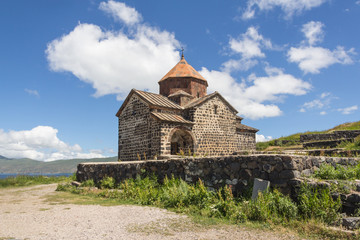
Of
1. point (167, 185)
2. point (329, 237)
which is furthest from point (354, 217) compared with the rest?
point (167, 185)

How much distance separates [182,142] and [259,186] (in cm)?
1170

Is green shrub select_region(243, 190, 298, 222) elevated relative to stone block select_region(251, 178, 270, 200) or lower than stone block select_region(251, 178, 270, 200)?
lower

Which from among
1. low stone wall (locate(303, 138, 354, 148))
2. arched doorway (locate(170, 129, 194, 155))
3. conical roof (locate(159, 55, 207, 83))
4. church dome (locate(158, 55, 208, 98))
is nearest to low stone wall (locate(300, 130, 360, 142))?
low stone wall (locate(303, 138, 354, 148))

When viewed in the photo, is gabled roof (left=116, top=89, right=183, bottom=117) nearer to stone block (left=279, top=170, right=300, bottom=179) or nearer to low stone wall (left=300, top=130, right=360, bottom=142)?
stone block (left=279, top=170, right=300, bottom=179)

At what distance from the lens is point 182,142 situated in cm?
1770

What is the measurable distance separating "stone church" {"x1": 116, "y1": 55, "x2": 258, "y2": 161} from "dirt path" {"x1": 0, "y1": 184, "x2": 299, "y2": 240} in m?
8.18

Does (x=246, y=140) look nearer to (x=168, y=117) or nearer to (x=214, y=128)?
(x=214, y=128)

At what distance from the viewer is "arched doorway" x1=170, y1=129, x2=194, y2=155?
56.6ft

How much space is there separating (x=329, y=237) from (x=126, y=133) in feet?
48.6

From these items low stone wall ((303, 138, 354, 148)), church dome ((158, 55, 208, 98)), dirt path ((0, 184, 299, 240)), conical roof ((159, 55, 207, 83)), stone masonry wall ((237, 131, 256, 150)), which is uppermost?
conical roof ((159, 55, 207, 83))

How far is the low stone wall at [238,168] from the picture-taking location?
6.07m

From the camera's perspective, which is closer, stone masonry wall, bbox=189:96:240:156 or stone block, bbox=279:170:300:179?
stone block, bbox=279:170:300:179

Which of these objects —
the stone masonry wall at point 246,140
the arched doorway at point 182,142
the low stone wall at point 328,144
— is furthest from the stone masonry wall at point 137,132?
the low stone wall at point 328,144

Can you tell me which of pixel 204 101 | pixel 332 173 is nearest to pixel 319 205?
pixel 332 173
